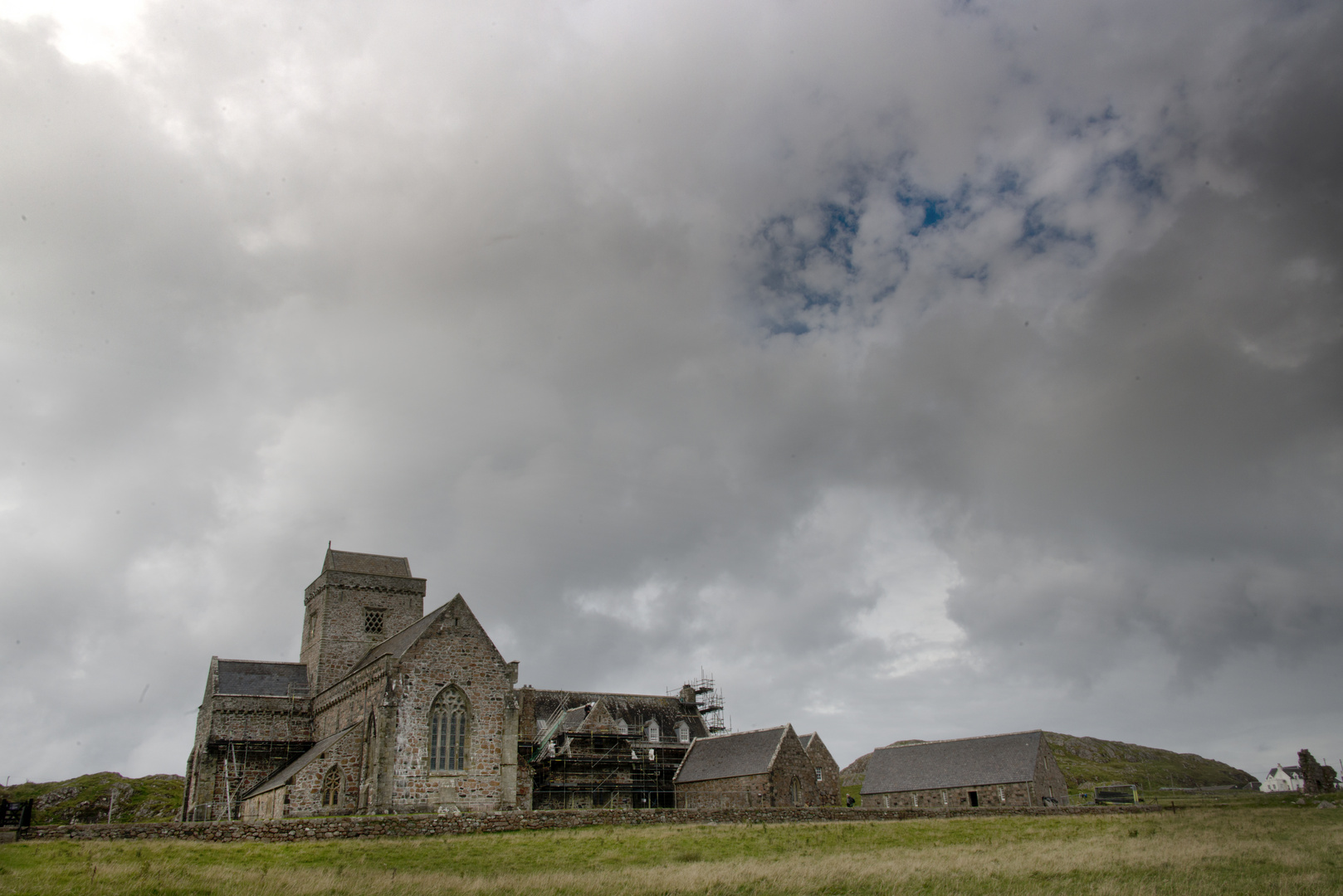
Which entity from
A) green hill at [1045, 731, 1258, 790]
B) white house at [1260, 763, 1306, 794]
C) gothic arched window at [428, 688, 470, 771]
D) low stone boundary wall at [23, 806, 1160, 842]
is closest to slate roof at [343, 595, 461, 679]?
gothic arched window at [428, 688, 470, 771]

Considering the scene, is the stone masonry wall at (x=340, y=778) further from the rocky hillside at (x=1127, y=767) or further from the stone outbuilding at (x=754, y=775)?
the rocky hillside at (x=1127, y=767)

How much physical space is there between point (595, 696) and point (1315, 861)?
4989 cm

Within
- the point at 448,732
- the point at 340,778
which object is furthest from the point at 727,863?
the point at 340,778

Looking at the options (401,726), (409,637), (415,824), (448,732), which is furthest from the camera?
(409,637)

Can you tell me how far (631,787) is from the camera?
55750mm

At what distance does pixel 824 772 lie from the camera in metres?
54.5

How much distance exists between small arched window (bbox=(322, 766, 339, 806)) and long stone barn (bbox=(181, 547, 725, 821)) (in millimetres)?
56

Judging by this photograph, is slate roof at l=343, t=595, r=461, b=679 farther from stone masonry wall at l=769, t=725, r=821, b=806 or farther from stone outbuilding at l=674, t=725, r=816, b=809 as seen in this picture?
stone masonry wall at l=769, t=725, r=821, b=806

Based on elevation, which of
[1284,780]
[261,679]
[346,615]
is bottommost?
[1284,780]

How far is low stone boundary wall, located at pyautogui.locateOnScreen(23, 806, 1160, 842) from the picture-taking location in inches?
1022

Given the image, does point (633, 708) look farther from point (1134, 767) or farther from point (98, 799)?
point (1134, 767)

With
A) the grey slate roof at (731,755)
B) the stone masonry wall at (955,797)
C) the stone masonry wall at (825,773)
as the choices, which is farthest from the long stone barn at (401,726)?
the stone masonry wall at (955,797)

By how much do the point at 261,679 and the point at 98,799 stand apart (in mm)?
34549

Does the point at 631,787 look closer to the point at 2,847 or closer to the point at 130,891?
the point at 2,847
